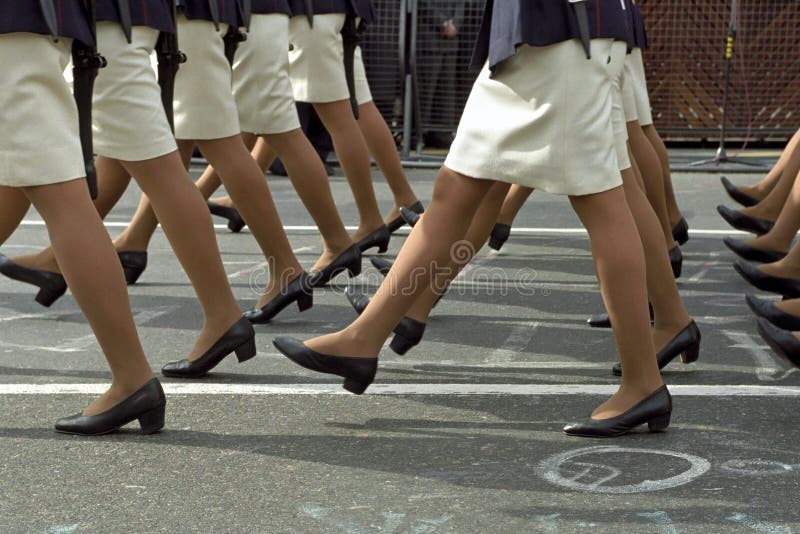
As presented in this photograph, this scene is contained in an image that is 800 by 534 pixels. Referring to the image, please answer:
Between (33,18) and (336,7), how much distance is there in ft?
9.74

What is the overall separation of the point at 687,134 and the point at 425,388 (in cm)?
830

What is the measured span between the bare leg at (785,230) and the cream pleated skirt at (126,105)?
3095mm

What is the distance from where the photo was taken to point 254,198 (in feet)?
16.6

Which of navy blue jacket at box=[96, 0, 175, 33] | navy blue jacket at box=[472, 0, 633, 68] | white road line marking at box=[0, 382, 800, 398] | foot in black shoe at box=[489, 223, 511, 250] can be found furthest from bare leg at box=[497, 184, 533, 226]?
navy blue jacket at box=[472, 0, 633, 68]

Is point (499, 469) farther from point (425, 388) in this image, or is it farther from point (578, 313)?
point (578, 313)

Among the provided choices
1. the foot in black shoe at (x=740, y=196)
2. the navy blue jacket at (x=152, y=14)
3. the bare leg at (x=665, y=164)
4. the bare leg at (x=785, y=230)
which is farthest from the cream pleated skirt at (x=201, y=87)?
the foot in black shoe at (x=740, y=196)

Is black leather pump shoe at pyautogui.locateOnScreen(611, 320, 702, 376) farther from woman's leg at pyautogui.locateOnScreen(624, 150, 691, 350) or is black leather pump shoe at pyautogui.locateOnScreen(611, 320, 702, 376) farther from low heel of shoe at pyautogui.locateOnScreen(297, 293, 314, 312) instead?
low heel of shoe at pyautogui.locateOnScreen(297, 293, 314, 312)

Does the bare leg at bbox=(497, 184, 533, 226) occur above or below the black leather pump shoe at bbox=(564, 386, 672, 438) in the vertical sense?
below

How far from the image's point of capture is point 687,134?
481 inches

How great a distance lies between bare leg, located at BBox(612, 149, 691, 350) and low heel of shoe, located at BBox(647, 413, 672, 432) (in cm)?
58

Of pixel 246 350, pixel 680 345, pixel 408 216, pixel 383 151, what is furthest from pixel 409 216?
pixel 680 345

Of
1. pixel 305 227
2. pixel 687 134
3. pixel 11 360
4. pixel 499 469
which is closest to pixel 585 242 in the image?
pixel 305 227

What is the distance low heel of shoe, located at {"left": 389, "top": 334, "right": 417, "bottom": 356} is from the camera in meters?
4.57

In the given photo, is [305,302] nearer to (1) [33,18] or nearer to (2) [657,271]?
(2) [657,271]
